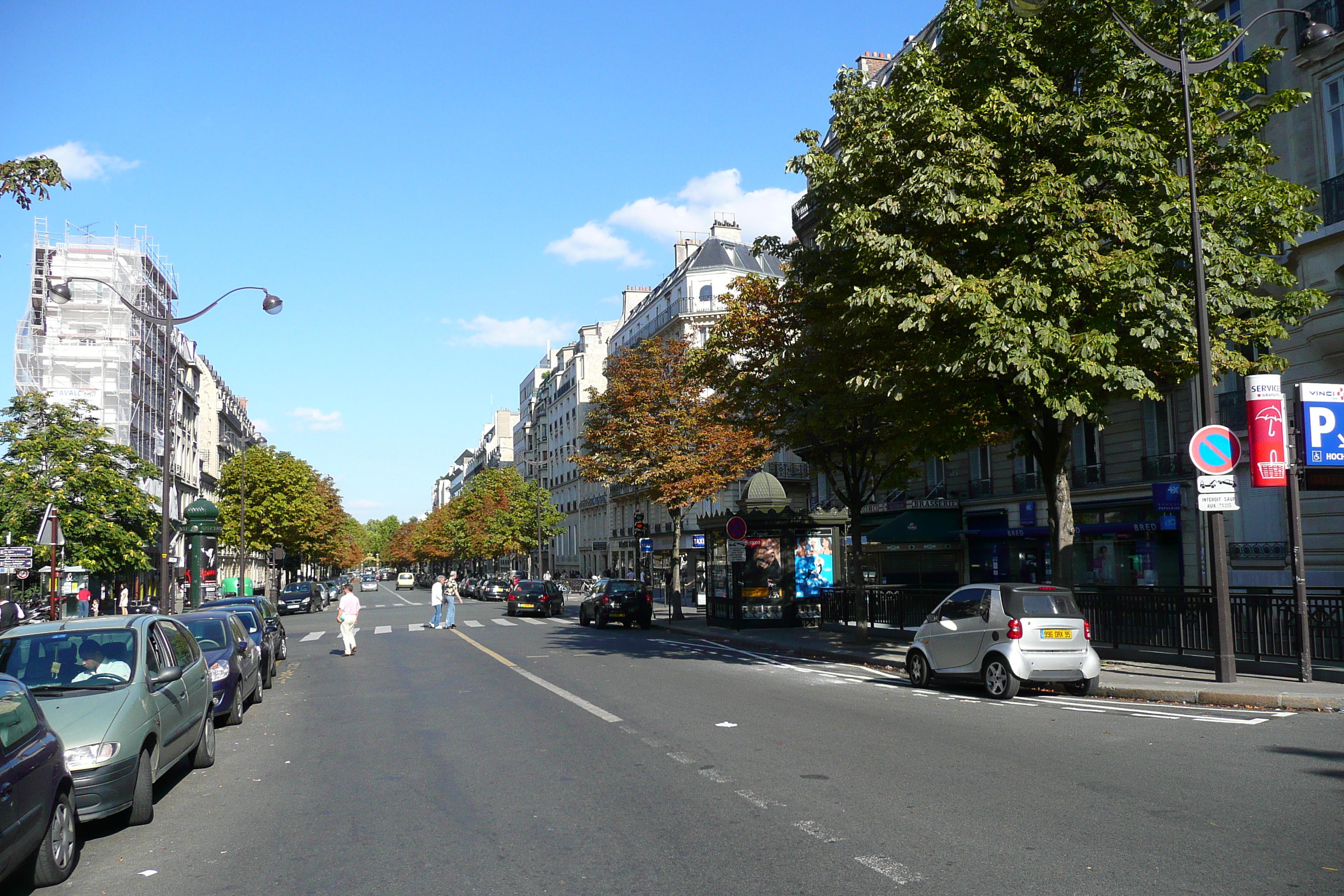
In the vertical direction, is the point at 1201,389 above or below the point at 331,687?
above

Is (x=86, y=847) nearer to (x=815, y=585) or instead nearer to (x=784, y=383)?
(x=784, y=383)

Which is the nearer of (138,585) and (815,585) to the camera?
(815,585)

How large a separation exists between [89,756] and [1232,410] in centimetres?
2744

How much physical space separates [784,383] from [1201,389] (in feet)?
28.4

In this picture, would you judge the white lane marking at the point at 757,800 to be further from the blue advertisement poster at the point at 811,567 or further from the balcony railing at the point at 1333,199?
the blue advertisement poster at the point at 811,567

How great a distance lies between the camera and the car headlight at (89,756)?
685 centimetres

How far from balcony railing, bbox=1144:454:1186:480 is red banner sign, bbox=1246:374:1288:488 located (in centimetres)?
1675

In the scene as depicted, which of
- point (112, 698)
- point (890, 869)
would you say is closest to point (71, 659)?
point (112, 698)

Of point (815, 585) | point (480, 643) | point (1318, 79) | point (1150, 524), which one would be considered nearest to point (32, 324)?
point (480, 643)

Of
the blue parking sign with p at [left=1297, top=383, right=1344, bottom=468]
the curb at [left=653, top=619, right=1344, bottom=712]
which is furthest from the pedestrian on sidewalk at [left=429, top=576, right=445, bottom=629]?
the blue parking sign with p at [left=1297, top=383, right=1344, bottom=468]

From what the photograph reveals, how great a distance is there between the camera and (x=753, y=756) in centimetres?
964

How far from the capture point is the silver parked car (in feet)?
45.6

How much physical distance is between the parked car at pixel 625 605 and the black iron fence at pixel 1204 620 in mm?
17604

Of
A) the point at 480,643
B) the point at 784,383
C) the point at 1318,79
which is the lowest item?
the point at 480,643
